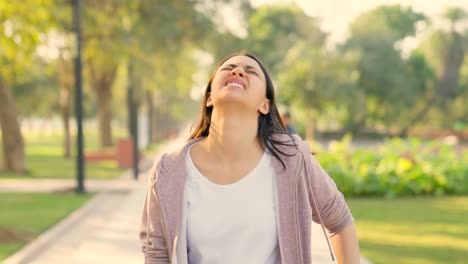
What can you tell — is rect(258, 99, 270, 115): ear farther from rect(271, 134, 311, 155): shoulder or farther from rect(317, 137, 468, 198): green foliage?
rect(317, 137, 468, 198): green foliage

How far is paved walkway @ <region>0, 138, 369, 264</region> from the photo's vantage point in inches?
324

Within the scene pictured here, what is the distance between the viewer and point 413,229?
998 centimetres

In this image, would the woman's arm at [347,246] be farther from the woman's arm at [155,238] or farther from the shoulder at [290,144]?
the woman's arm at [155,238]

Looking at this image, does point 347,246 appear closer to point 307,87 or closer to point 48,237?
point 48,237

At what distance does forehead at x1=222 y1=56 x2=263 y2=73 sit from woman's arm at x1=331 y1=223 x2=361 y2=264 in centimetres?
68

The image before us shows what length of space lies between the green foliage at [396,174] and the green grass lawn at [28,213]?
5459mm

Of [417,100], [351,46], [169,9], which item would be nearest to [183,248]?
[169,9]

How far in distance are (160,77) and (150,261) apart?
34.6 metres

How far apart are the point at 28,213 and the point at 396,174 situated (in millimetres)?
7438

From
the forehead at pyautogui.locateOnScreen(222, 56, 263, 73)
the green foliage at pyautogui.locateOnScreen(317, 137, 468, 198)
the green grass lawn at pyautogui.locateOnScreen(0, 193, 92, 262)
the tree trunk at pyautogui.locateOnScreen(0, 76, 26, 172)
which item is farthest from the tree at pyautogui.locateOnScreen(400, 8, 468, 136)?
the forehead at pyautogui.locateOnScreen(222, 56, 263, 73)

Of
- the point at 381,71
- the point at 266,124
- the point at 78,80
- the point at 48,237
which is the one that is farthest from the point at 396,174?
the point at 381,71

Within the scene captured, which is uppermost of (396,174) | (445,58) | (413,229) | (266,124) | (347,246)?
(445,58)

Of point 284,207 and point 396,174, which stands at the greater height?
point 284,207

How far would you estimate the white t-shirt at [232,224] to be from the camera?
2.46m
